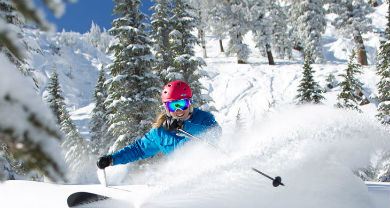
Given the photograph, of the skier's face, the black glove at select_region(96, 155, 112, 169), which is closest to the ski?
the black glove at select_region(96, 155, 112, 169)

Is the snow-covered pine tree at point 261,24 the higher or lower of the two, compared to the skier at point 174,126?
higher

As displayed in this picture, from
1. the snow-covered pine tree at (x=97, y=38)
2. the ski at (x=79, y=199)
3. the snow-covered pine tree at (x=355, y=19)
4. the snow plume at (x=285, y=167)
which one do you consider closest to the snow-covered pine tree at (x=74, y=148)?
the ski at (x=79, y=199)

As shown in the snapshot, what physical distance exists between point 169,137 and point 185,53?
37.7 ft

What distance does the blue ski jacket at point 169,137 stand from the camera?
4.38 meters

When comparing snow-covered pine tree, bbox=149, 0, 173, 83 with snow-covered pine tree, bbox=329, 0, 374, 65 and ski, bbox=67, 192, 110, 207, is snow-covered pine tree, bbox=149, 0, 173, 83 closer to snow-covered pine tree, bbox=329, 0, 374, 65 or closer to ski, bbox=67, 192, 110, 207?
ski, bbox=67, 192, 110, 207

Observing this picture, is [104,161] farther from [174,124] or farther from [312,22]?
[312,22]

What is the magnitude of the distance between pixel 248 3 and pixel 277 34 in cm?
1527

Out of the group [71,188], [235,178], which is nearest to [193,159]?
[235,178]

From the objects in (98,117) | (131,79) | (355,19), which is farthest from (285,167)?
(355,19)

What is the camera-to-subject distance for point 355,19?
25375 mm

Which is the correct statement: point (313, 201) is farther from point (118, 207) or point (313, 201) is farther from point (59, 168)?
point (59, 168)

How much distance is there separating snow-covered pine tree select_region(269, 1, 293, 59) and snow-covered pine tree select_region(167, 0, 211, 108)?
2047 cm

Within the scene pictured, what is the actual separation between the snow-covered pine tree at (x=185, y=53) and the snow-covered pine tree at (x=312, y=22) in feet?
60.9

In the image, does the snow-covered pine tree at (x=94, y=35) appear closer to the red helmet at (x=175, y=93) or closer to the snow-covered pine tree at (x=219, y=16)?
the snow-covered pine tree at (x=219, y=16)
